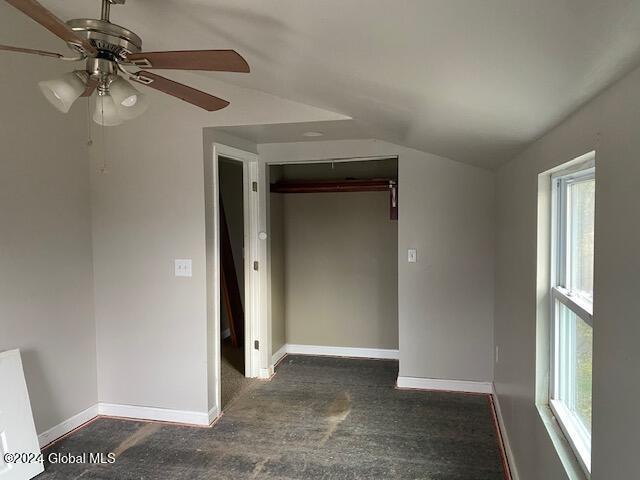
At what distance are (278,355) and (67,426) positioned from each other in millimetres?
1970

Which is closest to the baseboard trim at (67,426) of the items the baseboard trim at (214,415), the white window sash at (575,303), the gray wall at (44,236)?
the gray wall at (44,236)

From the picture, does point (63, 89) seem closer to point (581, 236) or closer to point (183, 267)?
point (183, 267)

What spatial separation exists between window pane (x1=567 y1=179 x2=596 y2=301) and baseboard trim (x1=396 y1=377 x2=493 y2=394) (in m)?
2.21

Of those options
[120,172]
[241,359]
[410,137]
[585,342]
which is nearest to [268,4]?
[585,342]

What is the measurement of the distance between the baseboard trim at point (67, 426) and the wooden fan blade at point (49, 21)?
8.29 ft

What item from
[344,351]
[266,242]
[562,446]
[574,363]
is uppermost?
[266,242]

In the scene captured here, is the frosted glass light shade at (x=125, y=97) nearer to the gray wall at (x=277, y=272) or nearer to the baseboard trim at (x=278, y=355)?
the gray wall at (x=277, y=272)

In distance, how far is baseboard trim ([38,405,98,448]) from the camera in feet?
9.68

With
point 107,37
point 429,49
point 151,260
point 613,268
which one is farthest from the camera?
point 151,260

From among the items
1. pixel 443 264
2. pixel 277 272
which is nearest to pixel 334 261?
pixel 277 272

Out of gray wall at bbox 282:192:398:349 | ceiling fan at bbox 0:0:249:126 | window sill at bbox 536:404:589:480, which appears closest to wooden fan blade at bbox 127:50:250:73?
ceiling fan at bbox 0:0:249:126

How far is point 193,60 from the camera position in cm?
155

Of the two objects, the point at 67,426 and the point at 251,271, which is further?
the point at 251,271

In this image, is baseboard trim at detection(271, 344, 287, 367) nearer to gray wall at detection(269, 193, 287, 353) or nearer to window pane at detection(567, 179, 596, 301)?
gray wall at detection(269, 193, 287, 353)
